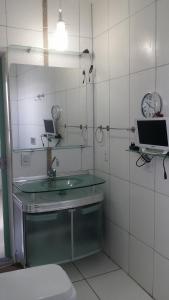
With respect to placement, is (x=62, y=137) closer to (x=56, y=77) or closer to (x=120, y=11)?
(x=56, y=77)

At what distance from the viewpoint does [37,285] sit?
1397mm

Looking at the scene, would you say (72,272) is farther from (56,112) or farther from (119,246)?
(56,112)

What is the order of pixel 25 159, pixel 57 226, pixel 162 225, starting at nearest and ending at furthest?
pixel 162 225
pixel 57 226
pixel 25 159

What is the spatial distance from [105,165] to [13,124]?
0.90 m

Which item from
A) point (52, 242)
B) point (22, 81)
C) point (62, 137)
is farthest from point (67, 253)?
point (22, 81)

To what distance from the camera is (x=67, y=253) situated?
2.21m

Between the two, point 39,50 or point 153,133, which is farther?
point 39,50

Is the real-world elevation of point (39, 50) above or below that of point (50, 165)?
above

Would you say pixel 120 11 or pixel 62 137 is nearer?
pixel 120 11

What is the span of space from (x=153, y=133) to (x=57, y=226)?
107cm

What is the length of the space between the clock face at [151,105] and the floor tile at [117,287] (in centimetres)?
132

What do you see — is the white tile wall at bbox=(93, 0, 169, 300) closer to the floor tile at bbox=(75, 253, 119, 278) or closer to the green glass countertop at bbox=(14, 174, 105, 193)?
the floor tile at bbox=(75, 253, 119, 278)

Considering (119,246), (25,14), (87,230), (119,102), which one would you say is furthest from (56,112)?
(119,246)

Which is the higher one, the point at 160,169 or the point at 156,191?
the point at 160,169
